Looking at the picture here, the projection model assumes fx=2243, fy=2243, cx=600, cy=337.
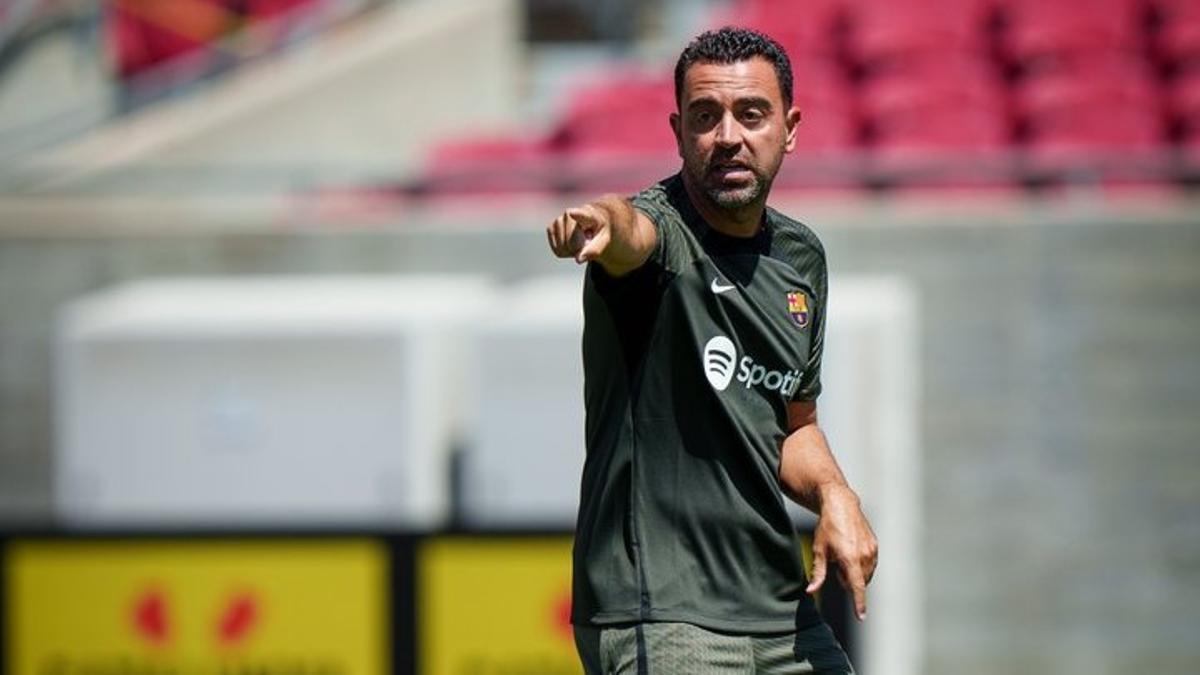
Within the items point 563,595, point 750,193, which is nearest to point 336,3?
point 563,595

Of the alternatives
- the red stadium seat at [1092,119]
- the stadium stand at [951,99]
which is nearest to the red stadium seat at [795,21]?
the stadium stand at [951,99]

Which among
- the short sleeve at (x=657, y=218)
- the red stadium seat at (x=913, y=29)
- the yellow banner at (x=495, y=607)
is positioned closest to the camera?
the short sleeve at (x=657, y=218)

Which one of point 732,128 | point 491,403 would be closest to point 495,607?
point 491,403

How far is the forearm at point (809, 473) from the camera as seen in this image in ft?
11.5

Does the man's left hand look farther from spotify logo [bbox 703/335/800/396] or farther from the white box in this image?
the white box

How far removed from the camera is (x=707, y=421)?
343 centimetres

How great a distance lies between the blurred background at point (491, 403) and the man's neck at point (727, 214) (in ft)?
11.7

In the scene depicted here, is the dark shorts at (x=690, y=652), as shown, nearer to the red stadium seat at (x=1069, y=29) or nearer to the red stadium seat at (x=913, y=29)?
the red stadium seat at (x=913, y=29)

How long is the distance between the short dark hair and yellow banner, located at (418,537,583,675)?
3.90 metres

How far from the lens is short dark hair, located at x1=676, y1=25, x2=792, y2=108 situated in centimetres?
333

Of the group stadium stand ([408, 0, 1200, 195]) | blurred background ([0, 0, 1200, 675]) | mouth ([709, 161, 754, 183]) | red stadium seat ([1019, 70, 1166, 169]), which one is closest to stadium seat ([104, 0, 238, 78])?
blurred background ([0, 0, 1200, 675])

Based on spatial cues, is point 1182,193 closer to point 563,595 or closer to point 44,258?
point 563,595

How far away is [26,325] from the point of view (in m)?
8.85

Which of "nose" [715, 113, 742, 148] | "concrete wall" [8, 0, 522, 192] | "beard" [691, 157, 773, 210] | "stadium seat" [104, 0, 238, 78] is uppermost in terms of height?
"stadium seat" [104, 0, 238, 78]
